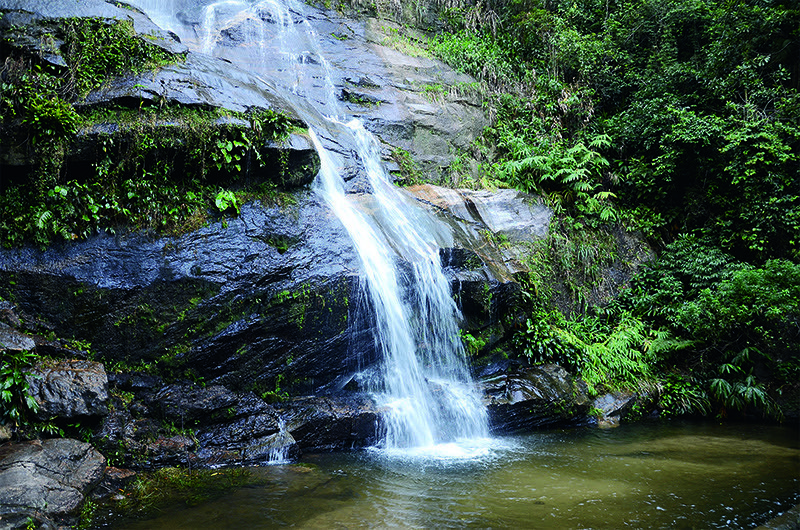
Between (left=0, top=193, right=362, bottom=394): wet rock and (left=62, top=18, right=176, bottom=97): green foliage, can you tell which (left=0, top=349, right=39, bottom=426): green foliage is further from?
(left=62, top=18, right=176, bottom=97): green foliage

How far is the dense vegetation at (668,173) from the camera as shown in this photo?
8.91 metres

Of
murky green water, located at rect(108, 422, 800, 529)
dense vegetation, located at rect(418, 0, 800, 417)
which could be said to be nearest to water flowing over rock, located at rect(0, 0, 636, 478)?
murky green water, located at rect(108, 422, 800, 529)

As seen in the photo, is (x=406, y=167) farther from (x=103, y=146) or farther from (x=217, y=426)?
(x=217, y=426)

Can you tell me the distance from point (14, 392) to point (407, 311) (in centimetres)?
498

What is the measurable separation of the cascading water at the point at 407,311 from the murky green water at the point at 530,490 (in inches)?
28.3

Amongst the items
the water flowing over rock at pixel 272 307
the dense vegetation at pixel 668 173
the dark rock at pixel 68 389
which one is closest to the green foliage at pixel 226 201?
the water flowing over rock at pixel 272 307

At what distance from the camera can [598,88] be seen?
1420 centimetres

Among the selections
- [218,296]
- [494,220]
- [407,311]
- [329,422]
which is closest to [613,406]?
[407,311]

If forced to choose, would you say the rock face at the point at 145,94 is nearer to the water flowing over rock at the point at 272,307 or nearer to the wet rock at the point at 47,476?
the water flowing over rock at the point at 272,307

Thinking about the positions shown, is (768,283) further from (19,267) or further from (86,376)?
(19,267)

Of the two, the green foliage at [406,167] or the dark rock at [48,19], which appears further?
the green foliage at [406,167]

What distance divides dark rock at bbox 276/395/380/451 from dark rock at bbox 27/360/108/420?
215 cm

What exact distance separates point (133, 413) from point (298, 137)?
192 inches

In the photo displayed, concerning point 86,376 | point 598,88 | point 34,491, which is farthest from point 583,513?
point 598,88
